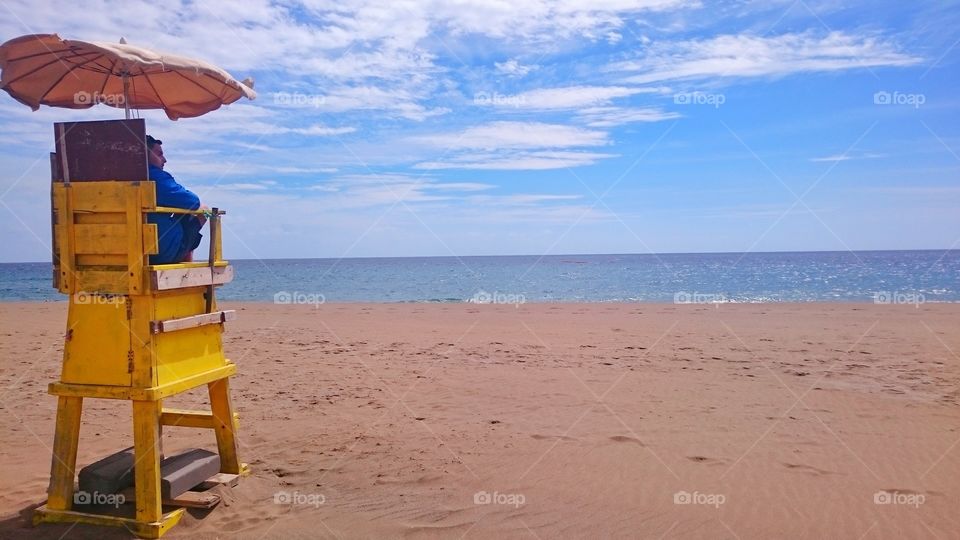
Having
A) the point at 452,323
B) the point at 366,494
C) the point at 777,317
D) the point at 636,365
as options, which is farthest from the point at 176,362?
the point at 777,317

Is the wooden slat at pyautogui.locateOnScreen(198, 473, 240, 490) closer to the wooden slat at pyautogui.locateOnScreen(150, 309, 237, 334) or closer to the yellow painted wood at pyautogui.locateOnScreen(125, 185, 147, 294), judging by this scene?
the wooden slat at pyautogui.locateOnScreen(150, 309, 237, 334)

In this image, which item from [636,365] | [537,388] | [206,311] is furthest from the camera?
[636,365]

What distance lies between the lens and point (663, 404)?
810 cm

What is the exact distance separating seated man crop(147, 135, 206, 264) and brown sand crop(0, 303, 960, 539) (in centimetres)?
184

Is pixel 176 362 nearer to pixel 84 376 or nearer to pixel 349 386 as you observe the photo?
pixel 84 376

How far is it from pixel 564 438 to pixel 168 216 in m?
4.16

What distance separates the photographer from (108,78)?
5461 mm

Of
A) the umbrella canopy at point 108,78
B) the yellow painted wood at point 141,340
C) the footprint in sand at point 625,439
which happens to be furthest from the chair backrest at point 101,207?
the footprint in sand at point 625,439

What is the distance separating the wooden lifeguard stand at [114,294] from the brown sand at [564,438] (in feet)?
1.88

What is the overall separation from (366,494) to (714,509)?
2645 millimetres

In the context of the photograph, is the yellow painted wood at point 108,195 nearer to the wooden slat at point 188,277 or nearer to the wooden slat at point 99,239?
the wooden slat at point 99,239

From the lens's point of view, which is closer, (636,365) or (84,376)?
(84,376)

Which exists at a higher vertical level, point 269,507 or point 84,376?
point 84,376

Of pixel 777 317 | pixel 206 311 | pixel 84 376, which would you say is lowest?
pixel 777 317
